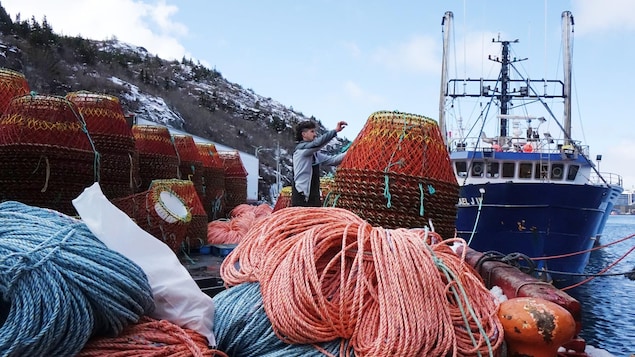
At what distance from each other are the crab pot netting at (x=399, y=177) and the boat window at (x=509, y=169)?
11122mm

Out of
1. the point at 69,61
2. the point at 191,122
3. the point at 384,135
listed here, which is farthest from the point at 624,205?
the point at 384,135

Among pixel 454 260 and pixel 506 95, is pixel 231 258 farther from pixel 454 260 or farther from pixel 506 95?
pixel 506 95

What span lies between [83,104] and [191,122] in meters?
40.5

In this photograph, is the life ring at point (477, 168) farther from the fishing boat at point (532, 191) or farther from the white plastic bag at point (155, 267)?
the white plastic bag at point (155, 267)

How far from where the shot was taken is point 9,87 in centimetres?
546

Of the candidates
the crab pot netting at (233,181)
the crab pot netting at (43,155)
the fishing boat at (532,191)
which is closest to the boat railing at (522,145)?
the fishing boat at (532,191)

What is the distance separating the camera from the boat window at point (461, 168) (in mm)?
14906

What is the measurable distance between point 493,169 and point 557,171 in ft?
5.61

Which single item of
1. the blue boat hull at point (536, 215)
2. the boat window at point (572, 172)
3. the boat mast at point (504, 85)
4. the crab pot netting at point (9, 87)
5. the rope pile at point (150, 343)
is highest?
the boat mast at point (504, 85)

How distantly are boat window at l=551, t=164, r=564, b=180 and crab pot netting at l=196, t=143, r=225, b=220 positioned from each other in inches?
362

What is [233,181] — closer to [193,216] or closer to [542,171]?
[193,216]

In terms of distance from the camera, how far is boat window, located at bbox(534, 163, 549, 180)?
14250mm

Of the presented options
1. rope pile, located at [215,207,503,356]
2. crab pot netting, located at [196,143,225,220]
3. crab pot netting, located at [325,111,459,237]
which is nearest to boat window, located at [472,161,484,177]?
crab pot netting, located at [196,143,225,220]

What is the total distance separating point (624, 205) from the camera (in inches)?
5037
